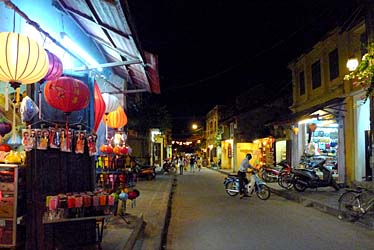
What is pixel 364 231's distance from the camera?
9.40m

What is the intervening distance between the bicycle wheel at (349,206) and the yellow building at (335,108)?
17.7 ft

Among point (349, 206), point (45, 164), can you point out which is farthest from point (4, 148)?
Result: point (349, 206)

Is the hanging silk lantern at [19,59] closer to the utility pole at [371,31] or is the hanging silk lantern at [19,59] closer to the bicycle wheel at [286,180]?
the utility pole at [371,31]

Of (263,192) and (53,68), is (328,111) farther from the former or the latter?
(53,68)

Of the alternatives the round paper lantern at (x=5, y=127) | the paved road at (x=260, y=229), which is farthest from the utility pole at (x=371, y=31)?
the round paper lantern at (x=5, y=127)

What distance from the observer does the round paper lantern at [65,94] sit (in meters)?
5.96

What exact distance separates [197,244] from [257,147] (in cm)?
2896

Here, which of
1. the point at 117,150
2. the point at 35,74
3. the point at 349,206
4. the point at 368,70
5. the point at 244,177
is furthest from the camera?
the point at 244,177

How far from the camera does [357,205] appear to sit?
1057 centimetres

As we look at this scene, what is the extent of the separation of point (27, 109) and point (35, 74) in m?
0.63

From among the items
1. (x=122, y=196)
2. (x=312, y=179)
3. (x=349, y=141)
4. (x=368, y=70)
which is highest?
(x=368, y=70)

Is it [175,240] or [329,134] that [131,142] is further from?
[175,240]

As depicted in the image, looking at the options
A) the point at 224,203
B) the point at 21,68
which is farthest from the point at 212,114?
the point at 21,68

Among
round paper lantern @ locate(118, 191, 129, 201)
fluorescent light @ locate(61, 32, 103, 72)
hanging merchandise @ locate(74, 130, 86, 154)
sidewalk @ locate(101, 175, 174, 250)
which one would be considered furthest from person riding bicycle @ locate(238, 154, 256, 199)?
hanging merchandise @ locate(74, 130, 86, 154)
